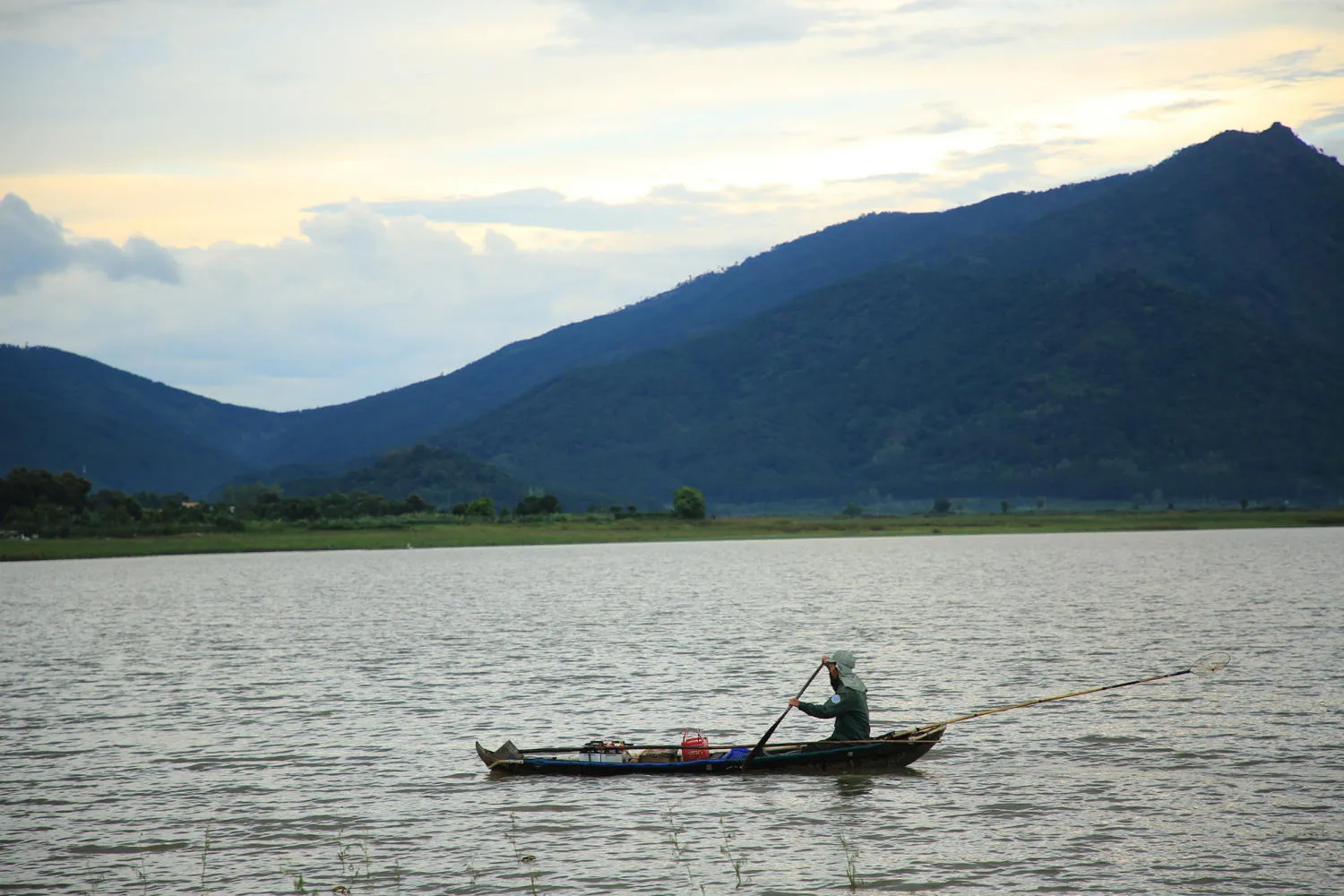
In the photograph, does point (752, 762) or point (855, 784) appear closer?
point (855, 784)

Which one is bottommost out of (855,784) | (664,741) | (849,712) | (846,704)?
(855,784)

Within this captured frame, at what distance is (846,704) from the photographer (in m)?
31.0

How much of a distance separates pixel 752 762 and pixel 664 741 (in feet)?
16.6

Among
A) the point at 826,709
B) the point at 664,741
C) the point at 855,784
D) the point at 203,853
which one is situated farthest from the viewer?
the point at 664,741

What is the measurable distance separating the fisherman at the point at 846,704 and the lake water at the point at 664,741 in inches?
54.2

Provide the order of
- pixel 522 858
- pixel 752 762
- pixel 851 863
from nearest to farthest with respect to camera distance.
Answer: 1. pixel 851 863
2. pixel 522 858
3. pixel 752 762

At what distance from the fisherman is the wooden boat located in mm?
499

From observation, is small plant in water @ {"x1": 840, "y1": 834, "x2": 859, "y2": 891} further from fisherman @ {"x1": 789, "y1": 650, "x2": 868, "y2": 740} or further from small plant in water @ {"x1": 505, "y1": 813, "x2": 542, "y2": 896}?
fisherman @ {"x1": 789, "y1": 650, "x2": 868, "y2": 740}

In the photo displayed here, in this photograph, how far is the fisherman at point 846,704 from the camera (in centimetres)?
3083

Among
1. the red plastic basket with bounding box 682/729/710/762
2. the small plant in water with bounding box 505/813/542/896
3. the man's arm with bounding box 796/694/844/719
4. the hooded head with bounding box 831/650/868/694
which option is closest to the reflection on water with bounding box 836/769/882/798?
the man's arm with bounding box 796/694/844/719

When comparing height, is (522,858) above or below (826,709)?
below

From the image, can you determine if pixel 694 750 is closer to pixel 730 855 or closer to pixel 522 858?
pixel 730 855

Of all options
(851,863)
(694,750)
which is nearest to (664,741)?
(694,750)

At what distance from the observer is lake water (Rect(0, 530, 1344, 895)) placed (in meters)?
23.5
